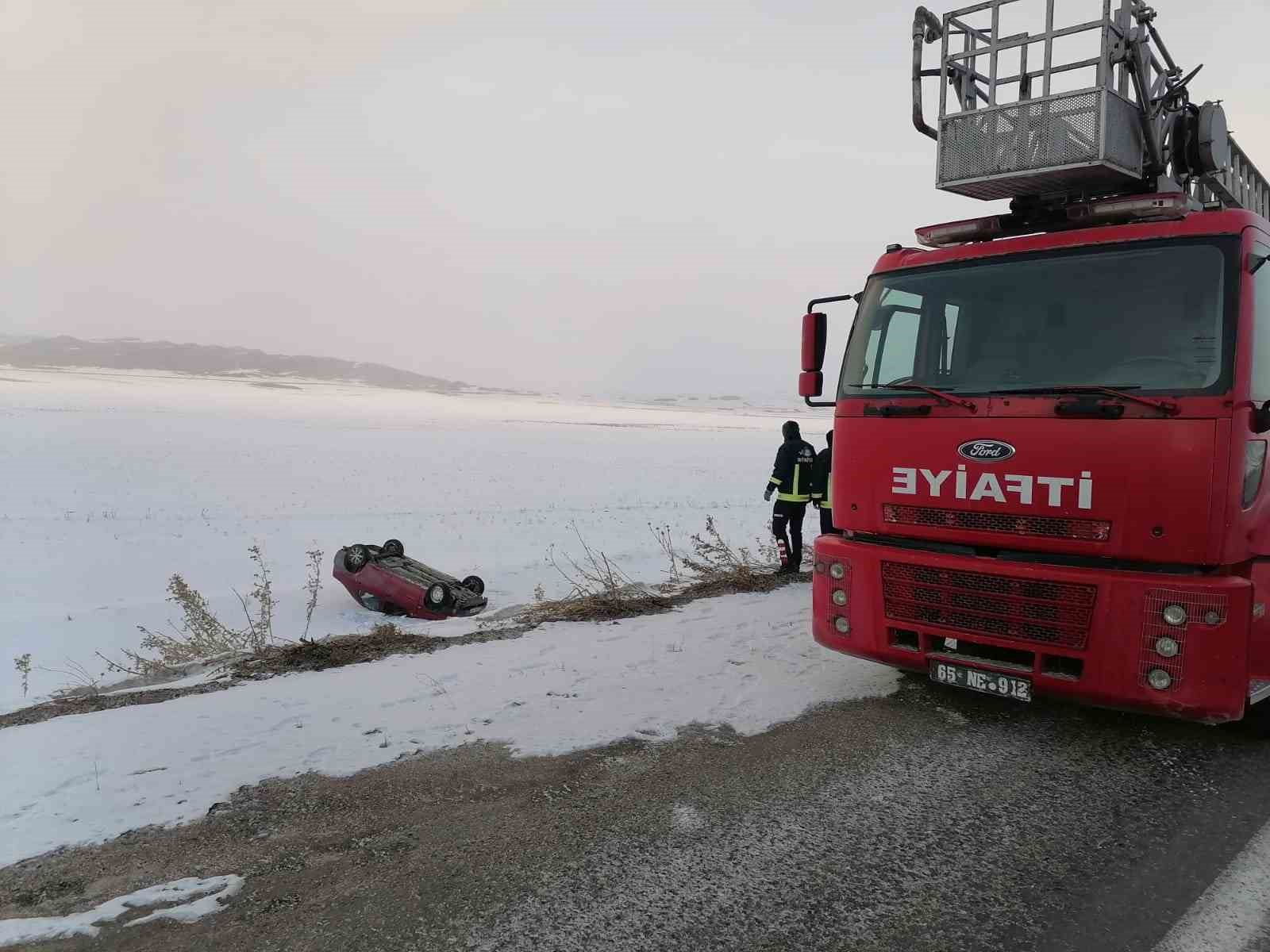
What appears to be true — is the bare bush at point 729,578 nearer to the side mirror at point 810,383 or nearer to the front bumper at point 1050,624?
the side mirror at point 810,383

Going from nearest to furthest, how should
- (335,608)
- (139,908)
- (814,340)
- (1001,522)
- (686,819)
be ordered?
(139,908)
(686,819)
(1001,522)
(814,340)
(335,608)

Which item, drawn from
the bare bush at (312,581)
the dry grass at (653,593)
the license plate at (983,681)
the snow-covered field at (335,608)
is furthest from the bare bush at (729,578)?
the bare bush at (312,581)

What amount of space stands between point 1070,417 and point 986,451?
16.3 inches

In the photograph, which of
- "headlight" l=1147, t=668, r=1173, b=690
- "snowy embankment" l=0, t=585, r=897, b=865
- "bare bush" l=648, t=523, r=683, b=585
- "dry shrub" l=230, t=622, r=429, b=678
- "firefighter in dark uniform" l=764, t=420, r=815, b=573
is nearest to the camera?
"snowy embankment" l=0, t=585, r=897, b=865

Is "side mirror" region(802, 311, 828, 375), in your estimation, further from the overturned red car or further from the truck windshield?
the overturned red car

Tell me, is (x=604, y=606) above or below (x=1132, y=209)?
below

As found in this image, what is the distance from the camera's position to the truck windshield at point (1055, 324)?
386cm

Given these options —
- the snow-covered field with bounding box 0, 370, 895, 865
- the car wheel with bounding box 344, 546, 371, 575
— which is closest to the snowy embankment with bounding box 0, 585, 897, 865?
the snow-covered field with bounding box 0, 370, 895, 865

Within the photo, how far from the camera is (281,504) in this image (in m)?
20.1

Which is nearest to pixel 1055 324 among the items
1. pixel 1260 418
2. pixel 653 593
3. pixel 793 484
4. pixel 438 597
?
pixel 1260 418

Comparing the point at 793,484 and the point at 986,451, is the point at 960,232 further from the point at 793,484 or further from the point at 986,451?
the point at 793,484

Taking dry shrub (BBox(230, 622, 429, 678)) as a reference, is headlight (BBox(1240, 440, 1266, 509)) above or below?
above

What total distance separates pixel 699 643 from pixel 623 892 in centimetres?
325

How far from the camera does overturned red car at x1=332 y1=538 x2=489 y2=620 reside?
9336mm
